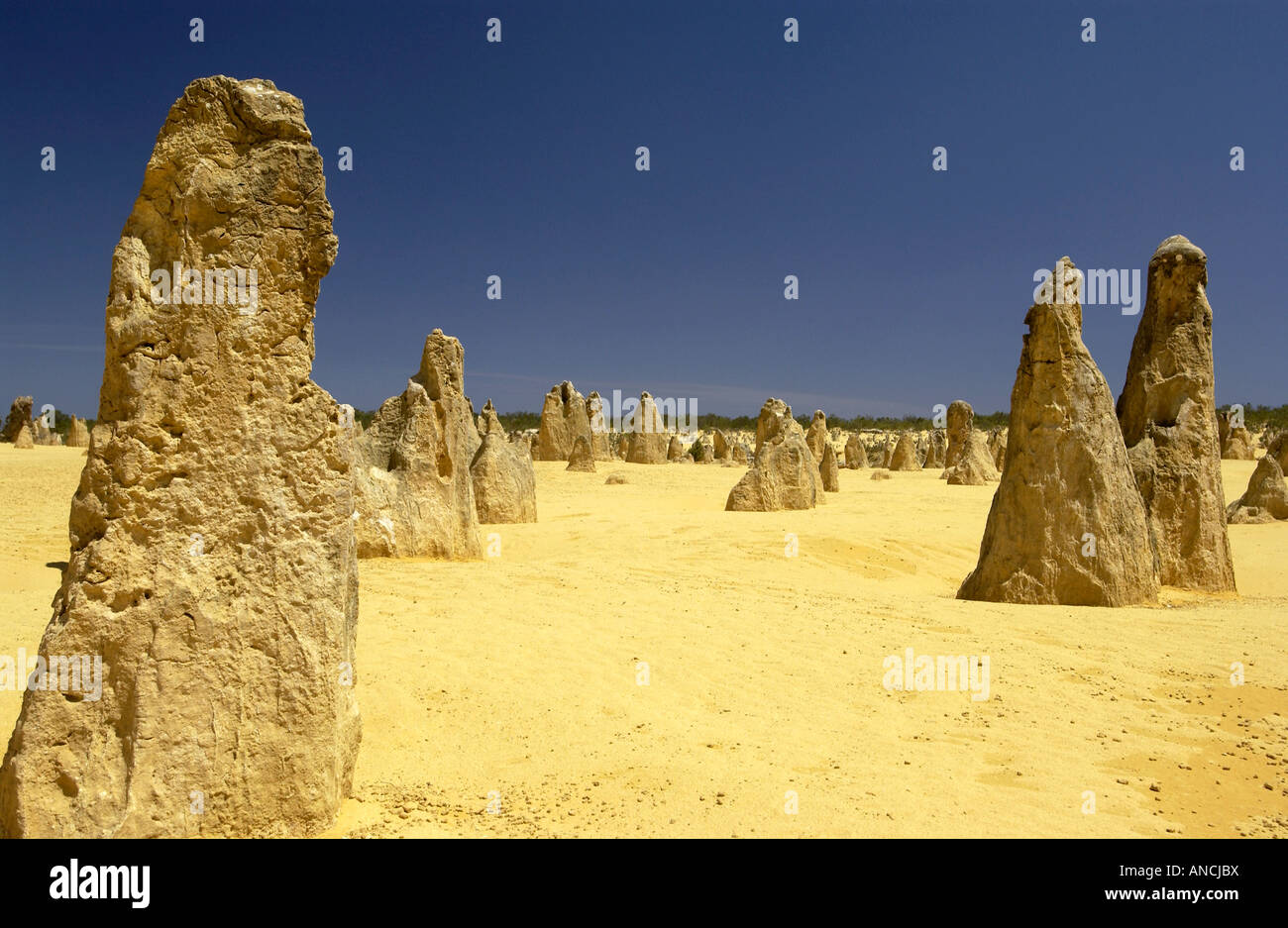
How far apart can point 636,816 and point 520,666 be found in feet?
6.04

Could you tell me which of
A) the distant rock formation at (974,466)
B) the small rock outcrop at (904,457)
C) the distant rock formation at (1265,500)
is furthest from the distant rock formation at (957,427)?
the distant rock formation at (1265,500)

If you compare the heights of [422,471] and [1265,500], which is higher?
[422,471]

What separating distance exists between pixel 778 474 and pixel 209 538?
38.9 ft

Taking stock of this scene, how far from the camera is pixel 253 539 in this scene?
112 inches

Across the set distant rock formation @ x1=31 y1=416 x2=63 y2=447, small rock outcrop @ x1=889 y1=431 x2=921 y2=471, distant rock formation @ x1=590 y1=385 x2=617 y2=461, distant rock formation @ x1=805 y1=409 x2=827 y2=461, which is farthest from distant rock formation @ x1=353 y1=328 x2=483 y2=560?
distant rock formation @ x1=31 y1=416 x2=63 y2=447

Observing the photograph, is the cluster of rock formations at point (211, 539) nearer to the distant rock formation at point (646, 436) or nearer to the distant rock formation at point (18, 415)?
the distant rock formation at point (646, 436)

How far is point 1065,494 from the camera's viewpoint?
672cm

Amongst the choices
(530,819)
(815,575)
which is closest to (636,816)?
(530,819)

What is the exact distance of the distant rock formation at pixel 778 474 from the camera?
13.8m

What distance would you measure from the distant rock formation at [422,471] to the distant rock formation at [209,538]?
514cm

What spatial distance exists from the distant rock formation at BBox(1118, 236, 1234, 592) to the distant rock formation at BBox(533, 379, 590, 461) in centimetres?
1677

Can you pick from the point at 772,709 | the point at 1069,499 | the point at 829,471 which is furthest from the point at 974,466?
the point at 772,709

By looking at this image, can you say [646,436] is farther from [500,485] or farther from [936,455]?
[500,485]

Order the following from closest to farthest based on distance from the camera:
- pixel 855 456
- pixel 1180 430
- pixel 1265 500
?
pixel 1180 430
pixel 1265 500
pixel 855 456
